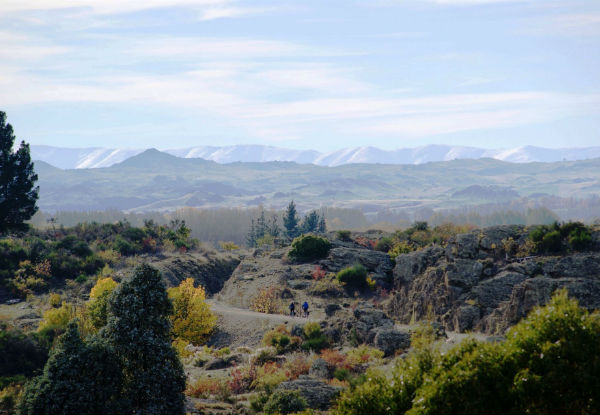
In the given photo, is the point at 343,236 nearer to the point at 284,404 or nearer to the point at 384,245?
the point at 384,245

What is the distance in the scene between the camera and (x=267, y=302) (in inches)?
1608

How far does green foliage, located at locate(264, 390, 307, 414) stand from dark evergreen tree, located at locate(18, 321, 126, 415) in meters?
4.50

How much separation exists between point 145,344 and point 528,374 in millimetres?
11635

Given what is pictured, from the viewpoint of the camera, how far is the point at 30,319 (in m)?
34.8

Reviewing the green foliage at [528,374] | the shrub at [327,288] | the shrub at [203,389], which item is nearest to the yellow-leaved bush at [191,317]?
the shrub at [327,288]

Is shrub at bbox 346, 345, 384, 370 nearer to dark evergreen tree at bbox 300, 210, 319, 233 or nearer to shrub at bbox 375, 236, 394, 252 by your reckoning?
shrub at bbox 375, 236, 394, 252

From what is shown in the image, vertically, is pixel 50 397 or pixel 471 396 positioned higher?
pixel 471 396

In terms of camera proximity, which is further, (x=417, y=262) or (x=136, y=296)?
(x=417, y=262)

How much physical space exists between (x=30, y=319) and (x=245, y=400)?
20.7 m

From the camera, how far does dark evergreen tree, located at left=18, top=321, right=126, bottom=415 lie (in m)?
16.0

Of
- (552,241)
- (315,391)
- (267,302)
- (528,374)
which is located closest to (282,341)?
(315,391)

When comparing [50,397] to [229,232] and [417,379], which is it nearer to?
[417,379]

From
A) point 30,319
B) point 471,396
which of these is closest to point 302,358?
point 471,396

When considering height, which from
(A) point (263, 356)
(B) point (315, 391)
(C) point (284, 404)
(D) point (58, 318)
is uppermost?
(D) point (58, 318)
